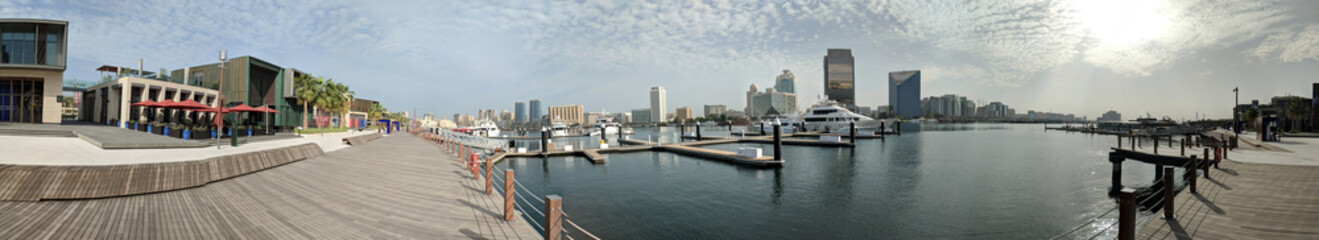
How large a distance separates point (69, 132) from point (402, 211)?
26.7 metres

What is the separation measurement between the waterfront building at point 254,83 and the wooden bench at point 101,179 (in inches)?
1386

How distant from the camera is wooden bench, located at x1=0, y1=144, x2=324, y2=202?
705cm

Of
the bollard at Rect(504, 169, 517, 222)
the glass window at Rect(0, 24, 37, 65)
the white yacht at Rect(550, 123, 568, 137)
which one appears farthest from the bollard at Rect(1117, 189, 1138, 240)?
the white yacht at Rect(550, 123, 568, 137)

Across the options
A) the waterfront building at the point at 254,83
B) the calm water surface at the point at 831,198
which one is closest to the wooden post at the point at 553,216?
the calm water surface at the point at 831,198

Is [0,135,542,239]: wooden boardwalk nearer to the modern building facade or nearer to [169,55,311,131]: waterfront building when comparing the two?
the modern building facade

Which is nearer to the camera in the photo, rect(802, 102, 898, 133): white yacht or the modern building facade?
the modern building facade

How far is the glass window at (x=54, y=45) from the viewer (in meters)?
26.9

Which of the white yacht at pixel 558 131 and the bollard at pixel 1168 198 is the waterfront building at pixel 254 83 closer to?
the white yacht at pixel 558 131

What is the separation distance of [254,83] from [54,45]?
40.4 ft

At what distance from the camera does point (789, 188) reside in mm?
19594

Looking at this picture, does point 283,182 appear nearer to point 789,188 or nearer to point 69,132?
point 789,188

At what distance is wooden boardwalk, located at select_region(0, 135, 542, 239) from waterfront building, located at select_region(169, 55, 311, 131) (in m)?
36.5

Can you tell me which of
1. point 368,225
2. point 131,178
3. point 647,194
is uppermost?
point 131,178

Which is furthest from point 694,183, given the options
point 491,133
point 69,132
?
point 491,133
